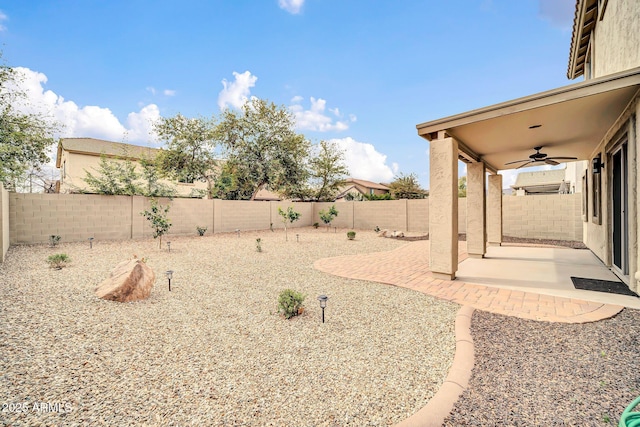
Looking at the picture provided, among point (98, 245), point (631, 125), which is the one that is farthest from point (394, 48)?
point (98, 245)

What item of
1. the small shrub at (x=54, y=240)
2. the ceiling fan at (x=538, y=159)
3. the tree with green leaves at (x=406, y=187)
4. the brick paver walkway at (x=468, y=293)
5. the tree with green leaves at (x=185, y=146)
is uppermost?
the tree with green leaves at (x=185, y=146)

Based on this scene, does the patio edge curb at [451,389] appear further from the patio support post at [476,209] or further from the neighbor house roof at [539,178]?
the neighbor house roof at [539,178]

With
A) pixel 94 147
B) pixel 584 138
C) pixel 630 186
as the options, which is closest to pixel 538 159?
pixel 584 138

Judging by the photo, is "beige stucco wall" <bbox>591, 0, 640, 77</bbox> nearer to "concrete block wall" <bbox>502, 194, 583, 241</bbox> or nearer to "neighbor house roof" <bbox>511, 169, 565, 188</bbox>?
"concrete block wall" <bbox>502, 194, 583, 241</bbox>

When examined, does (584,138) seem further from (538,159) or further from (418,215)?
(418,215)

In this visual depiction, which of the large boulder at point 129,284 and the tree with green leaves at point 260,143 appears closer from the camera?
the large boulder at point 129,284

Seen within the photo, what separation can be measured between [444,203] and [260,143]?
14357 mm

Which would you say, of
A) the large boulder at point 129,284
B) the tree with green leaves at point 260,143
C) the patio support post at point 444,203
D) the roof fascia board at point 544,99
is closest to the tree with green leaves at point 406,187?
the tree with green leaves at point 260,143

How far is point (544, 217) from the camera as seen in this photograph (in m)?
10.3

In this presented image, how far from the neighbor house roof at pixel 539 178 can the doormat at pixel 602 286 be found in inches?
943

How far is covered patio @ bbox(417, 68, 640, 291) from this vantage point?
12.1ft

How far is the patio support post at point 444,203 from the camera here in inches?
185

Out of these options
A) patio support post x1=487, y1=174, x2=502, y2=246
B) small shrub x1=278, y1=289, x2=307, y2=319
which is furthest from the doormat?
small shrub x1=278, y1=289, x2=307, y2=319

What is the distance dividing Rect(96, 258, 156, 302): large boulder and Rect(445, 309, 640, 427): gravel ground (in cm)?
425
